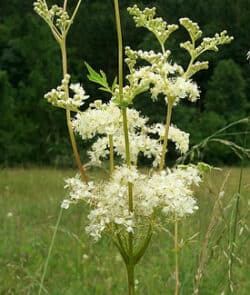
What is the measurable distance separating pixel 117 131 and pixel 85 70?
62.3 feet

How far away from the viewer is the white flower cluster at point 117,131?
1.21m

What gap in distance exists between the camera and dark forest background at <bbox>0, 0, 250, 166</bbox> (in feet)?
58.1

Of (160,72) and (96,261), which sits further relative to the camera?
(96,261)

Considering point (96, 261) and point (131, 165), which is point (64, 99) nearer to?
point (131, 165)

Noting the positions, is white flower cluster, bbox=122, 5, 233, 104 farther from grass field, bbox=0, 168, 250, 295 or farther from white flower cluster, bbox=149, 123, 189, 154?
grass field, bbox=0, 168, 250, 295

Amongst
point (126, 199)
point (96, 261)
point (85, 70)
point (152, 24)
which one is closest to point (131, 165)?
point (126, 199)

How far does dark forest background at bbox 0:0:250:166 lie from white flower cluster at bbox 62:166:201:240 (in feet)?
48.1

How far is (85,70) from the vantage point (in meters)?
20.1

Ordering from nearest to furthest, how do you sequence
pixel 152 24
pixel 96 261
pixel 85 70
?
pixel 152 24, pixel 96 261, pixel 85 70

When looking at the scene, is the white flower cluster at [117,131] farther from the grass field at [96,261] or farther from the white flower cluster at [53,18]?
the grass field at [96,261]

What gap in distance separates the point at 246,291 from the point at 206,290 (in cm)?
17

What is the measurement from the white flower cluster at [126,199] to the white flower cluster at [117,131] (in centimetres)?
8

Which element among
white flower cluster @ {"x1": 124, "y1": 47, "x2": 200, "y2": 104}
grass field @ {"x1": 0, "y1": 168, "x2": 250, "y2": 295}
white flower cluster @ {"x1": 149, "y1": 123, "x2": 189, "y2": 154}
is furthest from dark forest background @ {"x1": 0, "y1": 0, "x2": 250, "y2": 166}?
white flower cluster @ {"x1": 124, "y1": 47, "x2": 200, "y2": 104}

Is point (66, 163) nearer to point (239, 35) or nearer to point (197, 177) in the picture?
point (239, 35)
